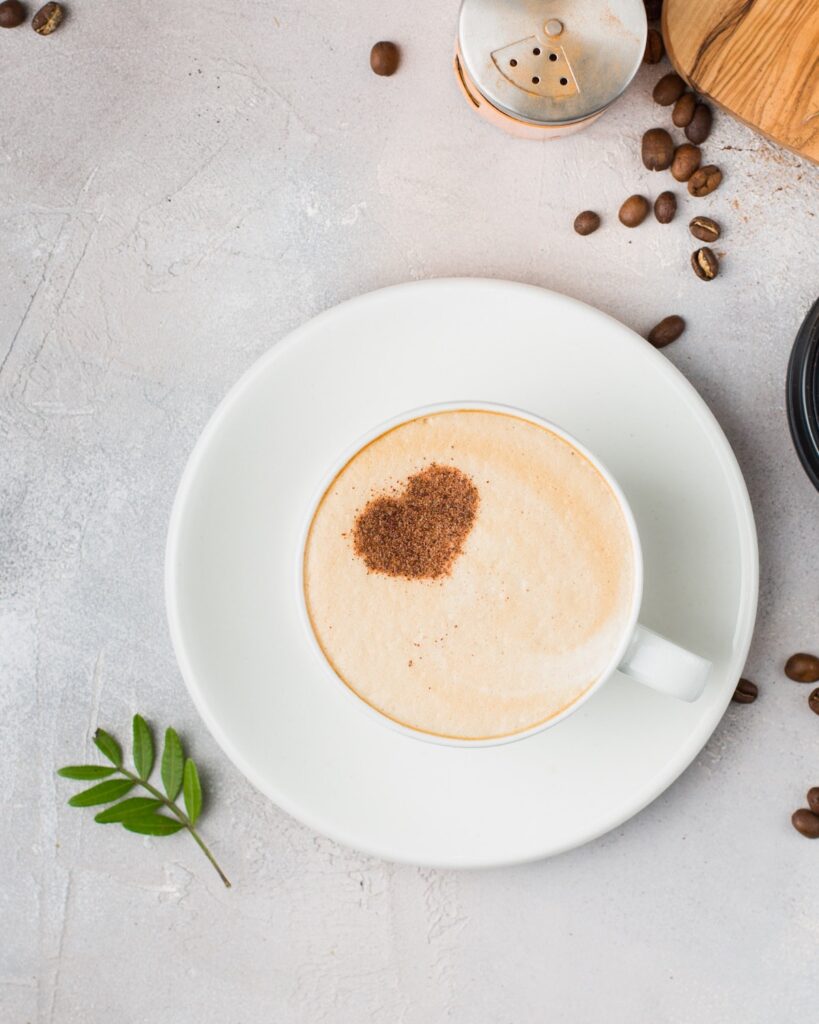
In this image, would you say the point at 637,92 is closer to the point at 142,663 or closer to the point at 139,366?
the point at 139,366

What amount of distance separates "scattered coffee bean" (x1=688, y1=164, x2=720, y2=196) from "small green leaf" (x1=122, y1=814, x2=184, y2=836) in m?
1.01

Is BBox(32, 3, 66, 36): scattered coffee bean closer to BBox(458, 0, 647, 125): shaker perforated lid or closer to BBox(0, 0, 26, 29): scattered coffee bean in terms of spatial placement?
BBox(0, 0, 26, 29): scattered coffee bean

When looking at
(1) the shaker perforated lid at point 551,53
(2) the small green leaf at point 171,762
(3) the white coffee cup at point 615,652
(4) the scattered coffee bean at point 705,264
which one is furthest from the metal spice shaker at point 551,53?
(2) the small green leaf at point 171,762

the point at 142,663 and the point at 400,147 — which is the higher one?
the point at 400,147

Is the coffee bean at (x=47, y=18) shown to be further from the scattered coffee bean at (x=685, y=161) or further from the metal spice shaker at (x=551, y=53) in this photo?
the scattered coffee bean at (x=685, y=161)

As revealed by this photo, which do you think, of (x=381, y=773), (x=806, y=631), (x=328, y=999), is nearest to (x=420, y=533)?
(x=381, y=773)

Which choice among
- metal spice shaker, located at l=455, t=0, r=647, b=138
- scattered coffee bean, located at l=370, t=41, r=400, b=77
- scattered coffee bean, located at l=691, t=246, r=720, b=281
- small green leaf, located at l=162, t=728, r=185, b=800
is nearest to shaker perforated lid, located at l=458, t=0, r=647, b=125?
metal spice shaker, located at l=455, t=0, r=647, b=138

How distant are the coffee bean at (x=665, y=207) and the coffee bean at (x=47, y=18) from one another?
30.9 inches

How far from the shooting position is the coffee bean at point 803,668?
3.59 ft

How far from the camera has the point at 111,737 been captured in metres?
1.14

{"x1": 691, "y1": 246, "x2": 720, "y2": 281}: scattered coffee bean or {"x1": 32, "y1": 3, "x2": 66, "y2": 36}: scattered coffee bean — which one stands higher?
{"x1": 691, "y1": 246, "x2": 720, "y2": 281}: scattered coffee bean

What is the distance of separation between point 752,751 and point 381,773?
1.57 ft

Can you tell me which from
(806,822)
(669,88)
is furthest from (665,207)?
(806,822)

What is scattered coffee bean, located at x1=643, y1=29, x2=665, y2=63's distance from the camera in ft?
3.56
